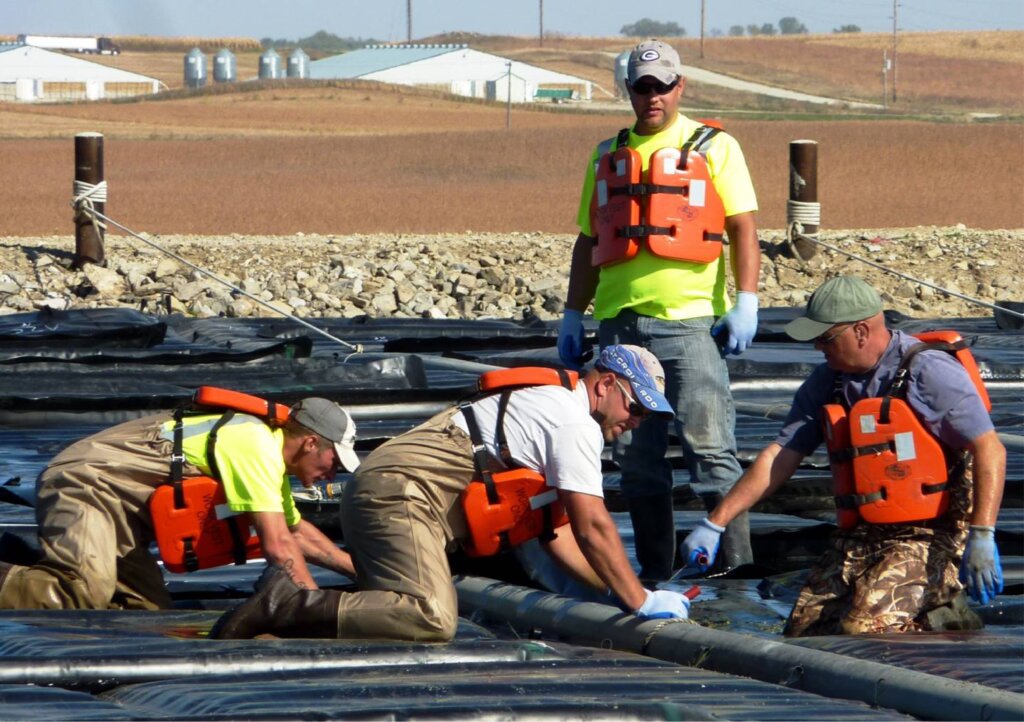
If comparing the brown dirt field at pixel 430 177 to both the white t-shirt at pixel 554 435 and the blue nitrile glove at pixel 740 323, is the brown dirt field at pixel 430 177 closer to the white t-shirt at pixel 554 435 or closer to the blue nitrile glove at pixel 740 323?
the blue nitrile glove at pixel 740 323

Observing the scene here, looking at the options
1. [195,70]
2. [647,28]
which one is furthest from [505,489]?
[647,28]

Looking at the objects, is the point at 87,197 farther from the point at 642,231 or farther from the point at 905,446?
the point at 905,446

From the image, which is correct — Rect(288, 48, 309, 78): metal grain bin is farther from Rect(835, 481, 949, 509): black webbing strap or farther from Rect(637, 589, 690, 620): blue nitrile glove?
Rect(637, 589, 690, 620): blue nitrile glove

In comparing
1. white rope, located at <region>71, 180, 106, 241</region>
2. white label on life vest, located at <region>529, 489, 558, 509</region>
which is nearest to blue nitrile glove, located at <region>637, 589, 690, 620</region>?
white label on life vest, located at <region>529, 489, 558, 509</region>

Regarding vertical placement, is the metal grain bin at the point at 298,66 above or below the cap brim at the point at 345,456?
above

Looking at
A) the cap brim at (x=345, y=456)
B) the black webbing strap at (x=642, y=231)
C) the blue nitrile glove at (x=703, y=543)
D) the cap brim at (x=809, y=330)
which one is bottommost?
the blue nitrile glove at (x=703, y=543)

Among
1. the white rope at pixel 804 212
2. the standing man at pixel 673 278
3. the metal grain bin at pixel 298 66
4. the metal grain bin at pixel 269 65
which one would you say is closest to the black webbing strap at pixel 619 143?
the standing man at pixel 673 278

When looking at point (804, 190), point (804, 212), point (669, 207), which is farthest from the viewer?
point (804, 212)

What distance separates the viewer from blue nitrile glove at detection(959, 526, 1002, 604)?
4.44 metres

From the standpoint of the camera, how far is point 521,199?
24.4 meters

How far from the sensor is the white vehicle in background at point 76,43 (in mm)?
93500

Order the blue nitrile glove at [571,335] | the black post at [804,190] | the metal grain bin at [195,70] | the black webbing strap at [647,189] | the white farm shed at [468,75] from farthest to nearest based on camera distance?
the metal grain bin at [195,70] < the white farm shed at [468,75] < the black post at [804,190] < the blue nitrile glove at [571,335] < the black webbing strap at [647,189]

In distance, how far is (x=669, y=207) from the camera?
540 centimetres

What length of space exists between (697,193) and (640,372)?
1.07m
